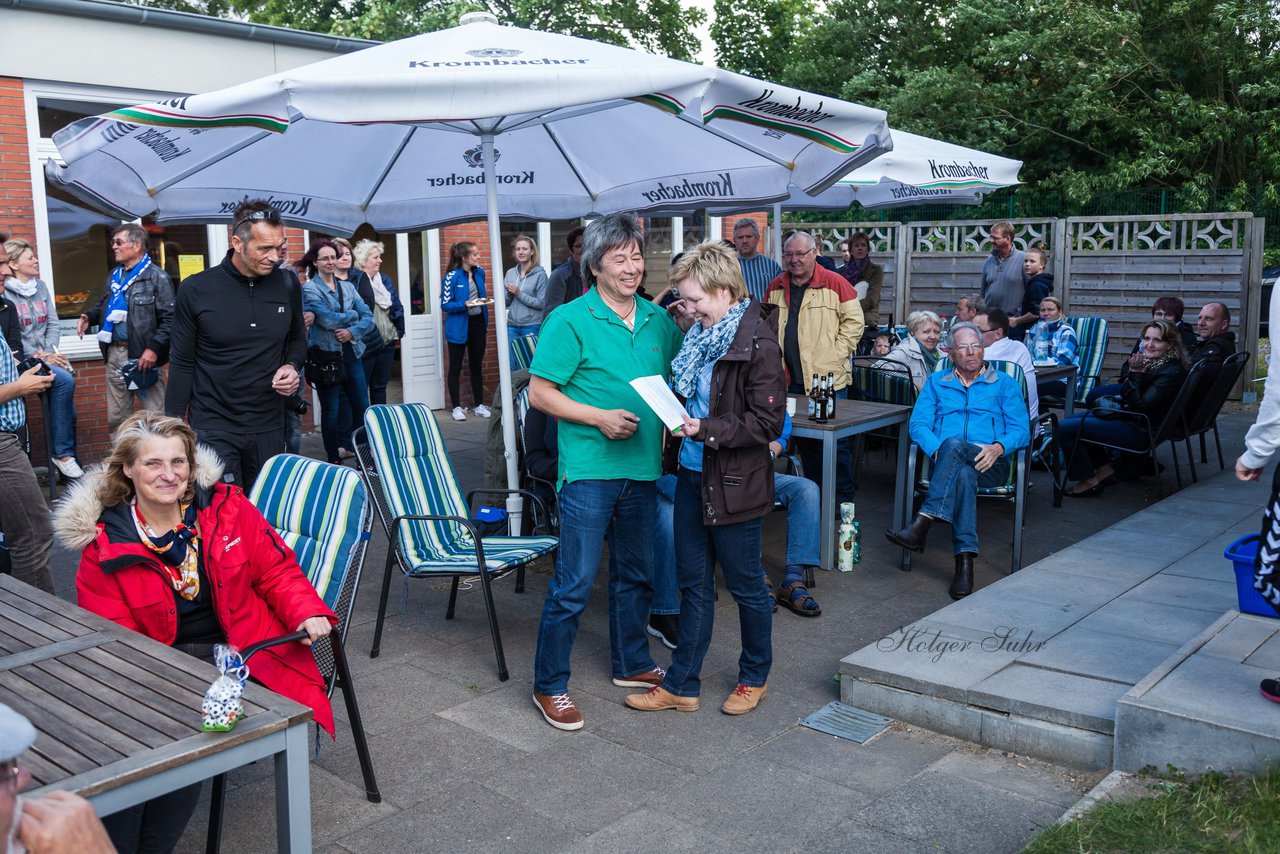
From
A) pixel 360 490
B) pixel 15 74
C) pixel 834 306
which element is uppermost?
pixel 15 74

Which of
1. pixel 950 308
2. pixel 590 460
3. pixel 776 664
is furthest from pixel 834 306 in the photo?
pixel 950 308

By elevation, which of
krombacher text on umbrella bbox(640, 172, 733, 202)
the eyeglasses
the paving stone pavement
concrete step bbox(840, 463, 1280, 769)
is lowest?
the paving stone pavement

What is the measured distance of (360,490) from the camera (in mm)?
3818

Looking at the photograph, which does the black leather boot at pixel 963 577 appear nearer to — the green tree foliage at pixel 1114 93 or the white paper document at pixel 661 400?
the white paper document at pixel 661 400

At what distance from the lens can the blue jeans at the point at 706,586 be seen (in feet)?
13.5

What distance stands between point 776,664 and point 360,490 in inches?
77.4

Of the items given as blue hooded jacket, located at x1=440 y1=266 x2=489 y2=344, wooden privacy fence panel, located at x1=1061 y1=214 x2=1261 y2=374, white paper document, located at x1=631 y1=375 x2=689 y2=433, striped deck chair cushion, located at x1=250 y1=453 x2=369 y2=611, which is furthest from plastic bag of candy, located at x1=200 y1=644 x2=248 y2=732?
wooden privacy fence panel, located at x1=1061 y1=214 x2=1261 y2=374

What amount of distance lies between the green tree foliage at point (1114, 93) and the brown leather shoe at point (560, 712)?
1454 cm

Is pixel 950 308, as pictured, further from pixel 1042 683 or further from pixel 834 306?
pixel 1042 683

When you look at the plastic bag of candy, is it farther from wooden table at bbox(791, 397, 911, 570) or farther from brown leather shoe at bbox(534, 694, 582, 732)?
wooden table at bbox(791, 397, 911, 570)

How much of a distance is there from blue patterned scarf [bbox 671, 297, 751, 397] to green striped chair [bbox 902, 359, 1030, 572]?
8.31ft

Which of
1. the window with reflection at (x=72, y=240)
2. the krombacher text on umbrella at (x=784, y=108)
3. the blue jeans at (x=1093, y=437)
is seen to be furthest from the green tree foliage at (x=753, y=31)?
the krombacher text on umbrella at (x=784, y=108)

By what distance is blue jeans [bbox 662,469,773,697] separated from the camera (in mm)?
4109

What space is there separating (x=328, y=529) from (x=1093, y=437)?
18.8 ft
